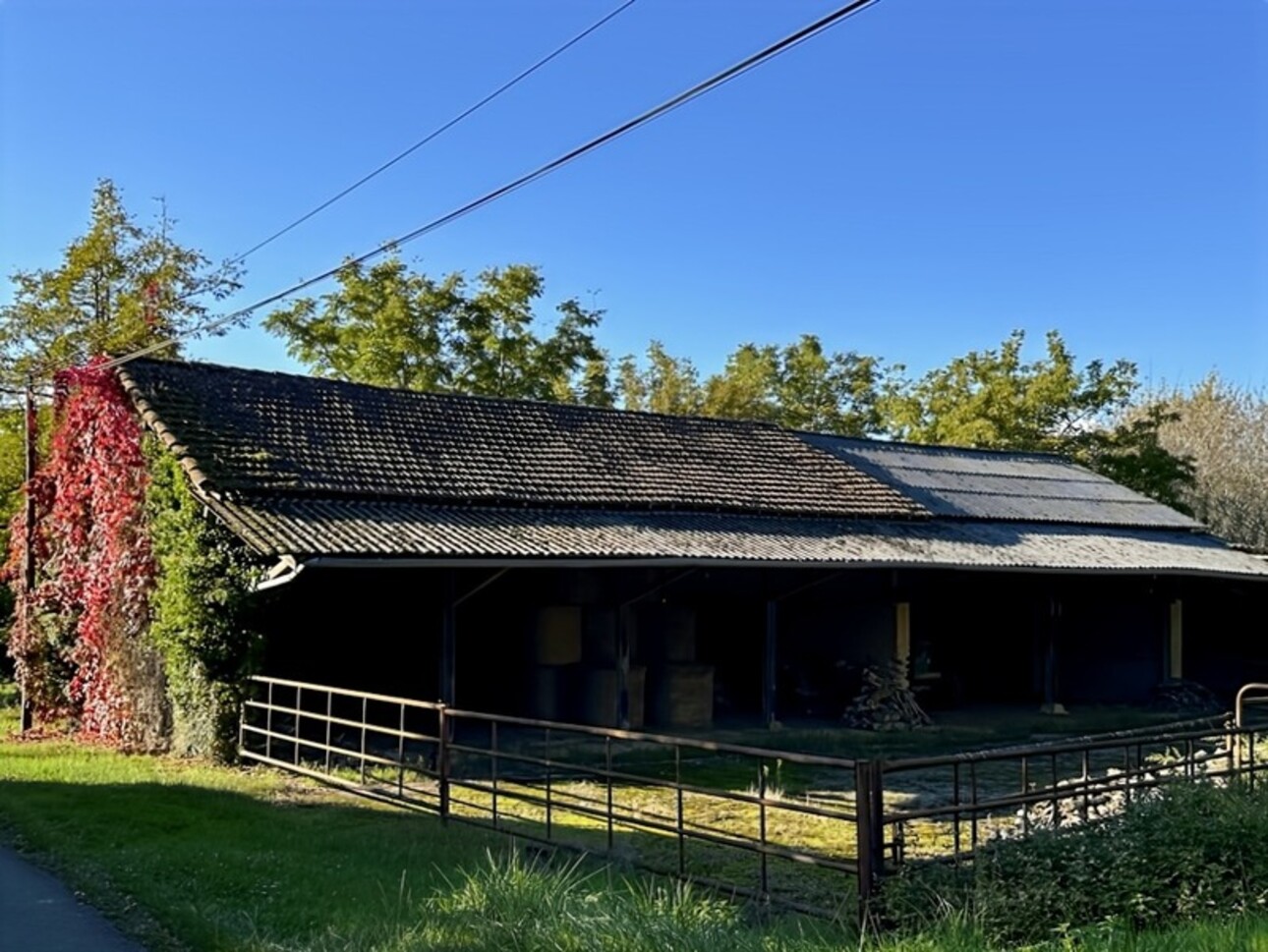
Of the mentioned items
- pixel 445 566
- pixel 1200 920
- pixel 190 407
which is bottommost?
pixel 1200 920

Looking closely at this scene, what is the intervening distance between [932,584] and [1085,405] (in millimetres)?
18606

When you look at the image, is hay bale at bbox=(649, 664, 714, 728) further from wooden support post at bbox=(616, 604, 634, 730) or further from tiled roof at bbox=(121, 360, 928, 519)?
tiled roof at bbox=(121, 360, 928, 519)

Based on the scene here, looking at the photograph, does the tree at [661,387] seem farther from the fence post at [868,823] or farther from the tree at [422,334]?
the fence post at [868,823]

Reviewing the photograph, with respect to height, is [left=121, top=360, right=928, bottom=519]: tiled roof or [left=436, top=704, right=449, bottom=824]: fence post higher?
[left=121, top=360, right=928, bottom=519]: tiled roof

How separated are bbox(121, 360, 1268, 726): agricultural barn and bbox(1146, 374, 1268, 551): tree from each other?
60.4ft

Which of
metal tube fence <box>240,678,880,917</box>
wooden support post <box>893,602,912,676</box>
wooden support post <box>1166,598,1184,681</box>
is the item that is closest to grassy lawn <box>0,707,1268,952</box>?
metal tube fence <box>240,678,880,917</box>

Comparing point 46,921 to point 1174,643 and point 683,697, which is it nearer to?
point 683,697

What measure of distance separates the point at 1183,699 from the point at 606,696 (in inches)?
440

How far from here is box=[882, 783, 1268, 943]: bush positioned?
586 cm

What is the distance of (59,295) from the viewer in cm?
2769

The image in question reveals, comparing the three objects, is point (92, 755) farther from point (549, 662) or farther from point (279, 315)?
point (279, 315)

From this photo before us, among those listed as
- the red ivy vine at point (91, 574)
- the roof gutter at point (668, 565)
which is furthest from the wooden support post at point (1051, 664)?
the red ivy vine at point (91, 574)

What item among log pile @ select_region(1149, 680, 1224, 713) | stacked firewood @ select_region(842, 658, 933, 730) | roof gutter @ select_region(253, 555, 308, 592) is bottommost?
log pile @ select_region(1149, 680, 1224, 713)

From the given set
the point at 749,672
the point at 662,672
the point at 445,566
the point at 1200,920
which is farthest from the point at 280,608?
the point at 1200,920
